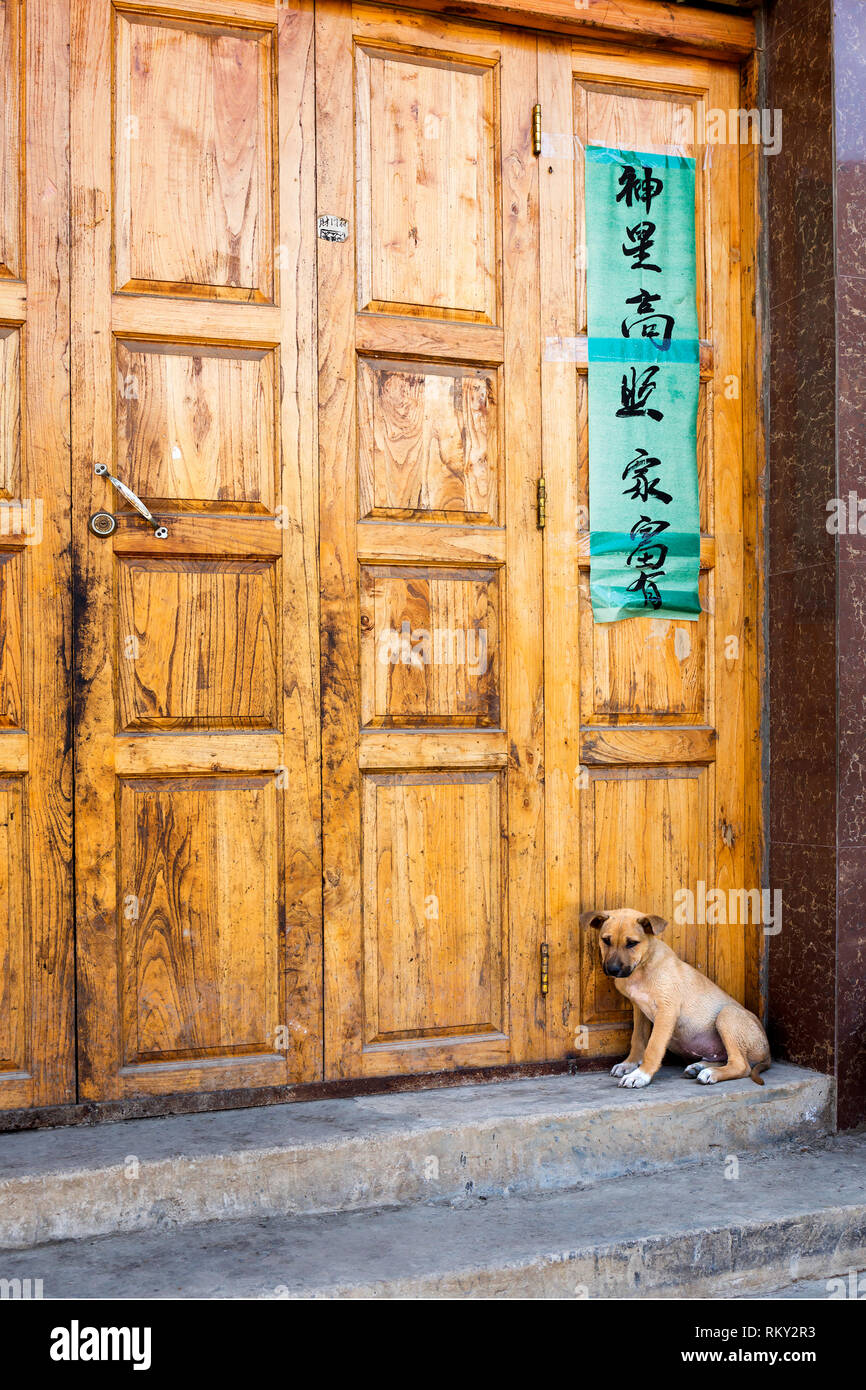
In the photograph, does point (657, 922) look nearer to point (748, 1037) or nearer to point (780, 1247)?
point (748, 1037)

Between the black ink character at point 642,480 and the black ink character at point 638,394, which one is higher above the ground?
the black ink character at point 638,394

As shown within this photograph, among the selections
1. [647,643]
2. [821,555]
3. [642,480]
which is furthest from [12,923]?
[821,555]

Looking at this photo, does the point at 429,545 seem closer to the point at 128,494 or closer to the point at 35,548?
the point at 128,494

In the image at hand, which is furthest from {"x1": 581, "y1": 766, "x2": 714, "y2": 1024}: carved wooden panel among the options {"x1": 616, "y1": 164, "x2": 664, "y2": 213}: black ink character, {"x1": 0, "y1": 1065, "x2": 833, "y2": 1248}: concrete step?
{"x1": 616, "y1": 164, "x2": 664, "y2": 213}: black ink character

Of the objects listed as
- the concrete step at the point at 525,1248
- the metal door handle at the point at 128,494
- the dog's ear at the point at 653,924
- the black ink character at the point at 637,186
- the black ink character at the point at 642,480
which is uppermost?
the black ink character at the point at 637,186

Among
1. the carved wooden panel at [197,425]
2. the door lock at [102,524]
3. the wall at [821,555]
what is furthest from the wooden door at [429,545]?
the wall at [821,555]

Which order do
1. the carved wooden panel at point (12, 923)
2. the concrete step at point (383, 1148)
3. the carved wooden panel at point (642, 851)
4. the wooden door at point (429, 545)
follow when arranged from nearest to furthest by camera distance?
the concrete step at point (383, 1148) → the carved wooden panel at point (12, 923) → the wooden door at point (429, 545) → the carved wooden panel at point (642, 851)

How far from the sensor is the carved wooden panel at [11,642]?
132 inches

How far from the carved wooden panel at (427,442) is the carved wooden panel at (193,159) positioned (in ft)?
1.64

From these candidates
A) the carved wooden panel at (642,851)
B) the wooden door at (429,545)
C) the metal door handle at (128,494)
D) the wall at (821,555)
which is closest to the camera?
the metal door handle at (128,494)

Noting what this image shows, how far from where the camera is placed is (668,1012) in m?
3.80

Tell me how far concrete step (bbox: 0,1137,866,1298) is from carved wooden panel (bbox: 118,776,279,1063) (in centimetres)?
61

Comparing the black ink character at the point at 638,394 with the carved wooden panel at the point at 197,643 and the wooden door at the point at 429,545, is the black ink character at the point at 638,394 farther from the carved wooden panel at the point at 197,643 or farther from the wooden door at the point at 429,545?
the carved wooden panel at the point at 197,643
